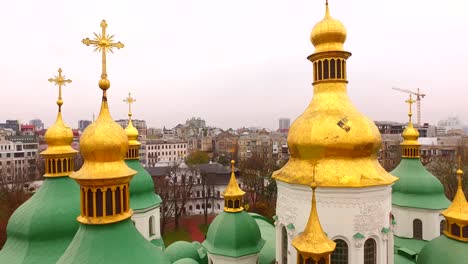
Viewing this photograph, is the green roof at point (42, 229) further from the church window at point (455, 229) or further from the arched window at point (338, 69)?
the church window at point (455, 229)

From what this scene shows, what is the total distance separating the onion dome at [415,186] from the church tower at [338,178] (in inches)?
292

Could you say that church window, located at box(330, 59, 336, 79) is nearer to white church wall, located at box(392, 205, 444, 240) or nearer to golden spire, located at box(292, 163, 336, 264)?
golden spire, located at box(292, 163, 336, 264)

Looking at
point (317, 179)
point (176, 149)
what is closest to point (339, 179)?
point (317, 179)

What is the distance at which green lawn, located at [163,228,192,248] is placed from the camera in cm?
3259

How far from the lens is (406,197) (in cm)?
1755

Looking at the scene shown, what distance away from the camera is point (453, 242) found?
12.0m

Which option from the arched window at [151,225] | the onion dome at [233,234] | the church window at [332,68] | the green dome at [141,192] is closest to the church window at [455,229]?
the church window at [332,68]

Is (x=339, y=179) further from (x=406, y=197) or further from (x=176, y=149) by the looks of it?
(x=176, y=149)

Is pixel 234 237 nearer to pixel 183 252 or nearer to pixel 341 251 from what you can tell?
pixel 183 252

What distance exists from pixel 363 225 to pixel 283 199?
2.74 meters

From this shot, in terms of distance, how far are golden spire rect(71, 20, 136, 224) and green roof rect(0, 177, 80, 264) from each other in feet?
14.4

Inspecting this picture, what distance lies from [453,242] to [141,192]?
14.6 meters

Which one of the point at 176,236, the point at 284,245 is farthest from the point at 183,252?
the point at 176,236

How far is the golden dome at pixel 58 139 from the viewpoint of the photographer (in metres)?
13.4
